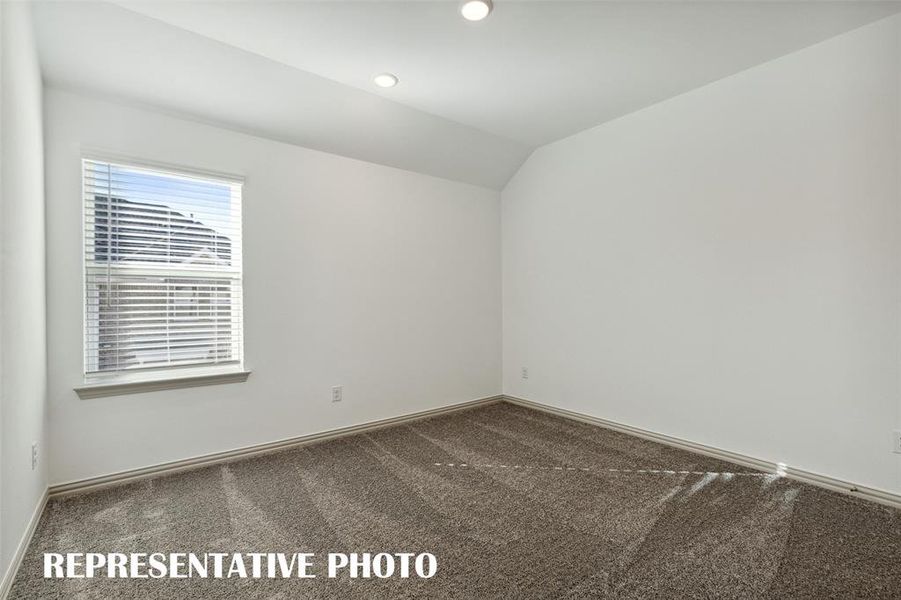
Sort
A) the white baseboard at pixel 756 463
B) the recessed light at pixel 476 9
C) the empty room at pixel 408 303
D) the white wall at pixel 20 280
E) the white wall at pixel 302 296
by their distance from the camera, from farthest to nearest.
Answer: the white wall at pixel 302 296 < the white baseboard at pixel 756 463 < the recessed light at pixel 476 9 < the empty room at pixel 408 303 < the white wall at pixel 20 280

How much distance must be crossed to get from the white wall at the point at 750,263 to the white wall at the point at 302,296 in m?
0.99

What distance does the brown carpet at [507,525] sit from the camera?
1.61 meters

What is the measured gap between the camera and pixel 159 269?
2.71 meters

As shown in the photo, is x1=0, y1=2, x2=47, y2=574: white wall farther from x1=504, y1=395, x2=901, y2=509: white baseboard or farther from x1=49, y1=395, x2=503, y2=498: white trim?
x1=504, y1=395, x2=901, y2=509: white baseboard

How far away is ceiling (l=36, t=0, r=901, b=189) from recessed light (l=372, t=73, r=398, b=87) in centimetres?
5

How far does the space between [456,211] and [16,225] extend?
3192mm

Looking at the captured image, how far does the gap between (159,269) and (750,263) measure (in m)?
3.90

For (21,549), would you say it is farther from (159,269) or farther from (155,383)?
(159,269)

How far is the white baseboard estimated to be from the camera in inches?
89.7

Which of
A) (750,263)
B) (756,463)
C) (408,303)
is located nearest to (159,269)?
(408,303)

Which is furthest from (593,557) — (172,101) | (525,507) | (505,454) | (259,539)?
(172,101)

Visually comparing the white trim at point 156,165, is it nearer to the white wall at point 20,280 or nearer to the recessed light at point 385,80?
the white wall at point 20,280

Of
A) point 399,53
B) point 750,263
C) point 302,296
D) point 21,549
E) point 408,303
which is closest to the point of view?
point 21,549

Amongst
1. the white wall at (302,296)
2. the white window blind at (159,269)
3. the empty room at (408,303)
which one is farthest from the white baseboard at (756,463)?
the white window blind at (159,269)
